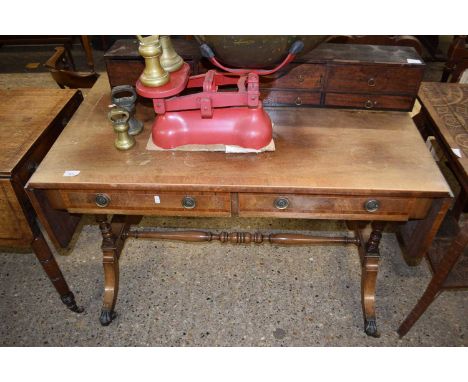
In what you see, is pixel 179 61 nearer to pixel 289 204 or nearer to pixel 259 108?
pixel 259 108

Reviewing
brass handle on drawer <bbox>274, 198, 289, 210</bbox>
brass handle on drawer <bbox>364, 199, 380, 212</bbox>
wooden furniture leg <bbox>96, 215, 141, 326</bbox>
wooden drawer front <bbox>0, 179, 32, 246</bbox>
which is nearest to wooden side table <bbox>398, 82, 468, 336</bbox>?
brass handle on drawer <bbox>364, 199, 380, 212</bbox>

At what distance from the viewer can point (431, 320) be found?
2.19 meters

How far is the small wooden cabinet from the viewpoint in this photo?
1.74 metres

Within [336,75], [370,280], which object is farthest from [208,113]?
[370,280]

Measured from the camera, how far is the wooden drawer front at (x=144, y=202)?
Result: 1522 millimetres

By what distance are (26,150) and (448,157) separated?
1.85 meters

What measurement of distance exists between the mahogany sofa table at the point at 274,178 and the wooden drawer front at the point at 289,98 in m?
0.14

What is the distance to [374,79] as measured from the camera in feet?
5.81

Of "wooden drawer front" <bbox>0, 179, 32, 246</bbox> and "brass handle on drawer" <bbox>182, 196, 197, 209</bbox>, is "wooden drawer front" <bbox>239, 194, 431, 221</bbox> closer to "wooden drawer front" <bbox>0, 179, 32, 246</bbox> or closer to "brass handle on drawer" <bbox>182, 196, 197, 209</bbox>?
"brass handle on drawer" <bbox>182, 196, 197, 209</bbox>

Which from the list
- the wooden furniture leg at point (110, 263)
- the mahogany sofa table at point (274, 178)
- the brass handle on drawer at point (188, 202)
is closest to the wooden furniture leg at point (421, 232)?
the mahogany sofa table at point (274, 178)

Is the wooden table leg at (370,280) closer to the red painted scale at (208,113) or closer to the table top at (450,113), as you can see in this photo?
the table top at (450,113)

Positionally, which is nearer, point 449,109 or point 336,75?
point 336,75

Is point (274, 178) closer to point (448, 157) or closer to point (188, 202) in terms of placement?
point (188, 202)

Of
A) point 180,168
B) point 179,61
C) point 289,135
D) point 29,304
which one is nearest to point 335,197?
point 289,135
